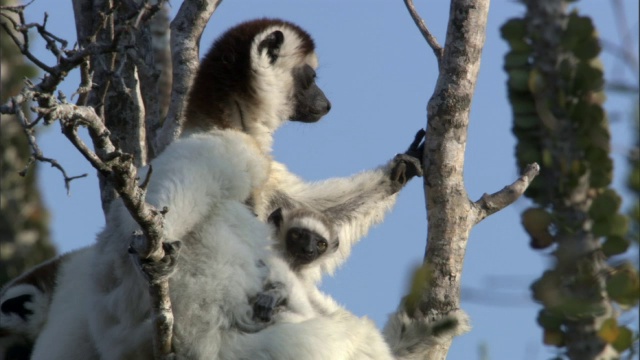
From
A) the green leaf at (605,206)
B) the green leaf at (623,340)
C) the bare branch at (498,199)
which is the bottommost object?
the green leaf at (623,340)

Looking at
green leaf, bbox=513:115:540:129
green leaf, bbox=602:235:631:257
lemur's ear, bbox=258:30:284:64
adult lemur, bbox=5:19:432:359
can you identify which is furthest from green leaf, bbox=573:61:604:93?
lemur's ear, bbox=258:30:284:64

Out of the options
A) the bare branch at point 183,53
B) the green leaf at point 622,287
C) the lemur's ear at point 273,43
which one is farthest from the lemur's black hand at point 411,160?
the green leaf at point 622,287

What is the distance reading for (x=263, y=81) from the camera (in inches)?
288

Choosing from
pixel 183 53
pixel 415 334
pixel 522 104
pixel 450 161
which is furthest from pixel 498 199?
pixel 522 104

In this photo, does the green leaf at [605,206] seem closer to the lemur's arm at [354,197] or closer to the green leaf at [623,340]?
the green leaf at [623,340]

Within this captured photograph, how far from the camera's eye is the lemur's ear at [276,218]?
718 cm

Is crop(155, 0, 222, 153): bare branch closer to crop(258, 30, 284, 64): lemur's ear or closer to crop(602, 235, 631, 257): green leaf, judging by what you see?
crop(258, 30, 284, 64): lemur's ear

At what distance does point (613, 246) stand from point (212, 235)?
129 inches

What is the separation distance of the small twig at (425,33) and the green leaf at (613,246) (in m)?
3.71

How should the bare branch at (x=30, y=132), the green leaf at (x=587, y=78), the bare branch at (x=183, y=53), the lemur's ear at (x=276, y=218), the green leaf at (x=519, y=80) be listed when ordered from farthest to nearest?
the bare branch at (x=183, y=53) → the lemur's ear at (x=276, y=218) → the bare branch at (x=30, y=132) → the green leaf at (x=519, y=80) → the green leaf at (x=587, y=78)

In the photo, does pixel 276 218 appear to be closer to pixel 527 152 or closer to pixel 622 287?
pixel 527 152

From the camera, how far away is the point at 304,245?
723 centimetres

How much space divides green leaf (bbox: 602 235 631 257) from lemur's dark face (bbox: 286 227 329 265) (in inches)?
167

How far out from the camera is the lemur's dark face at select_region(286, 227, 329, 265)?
23.6 ft
